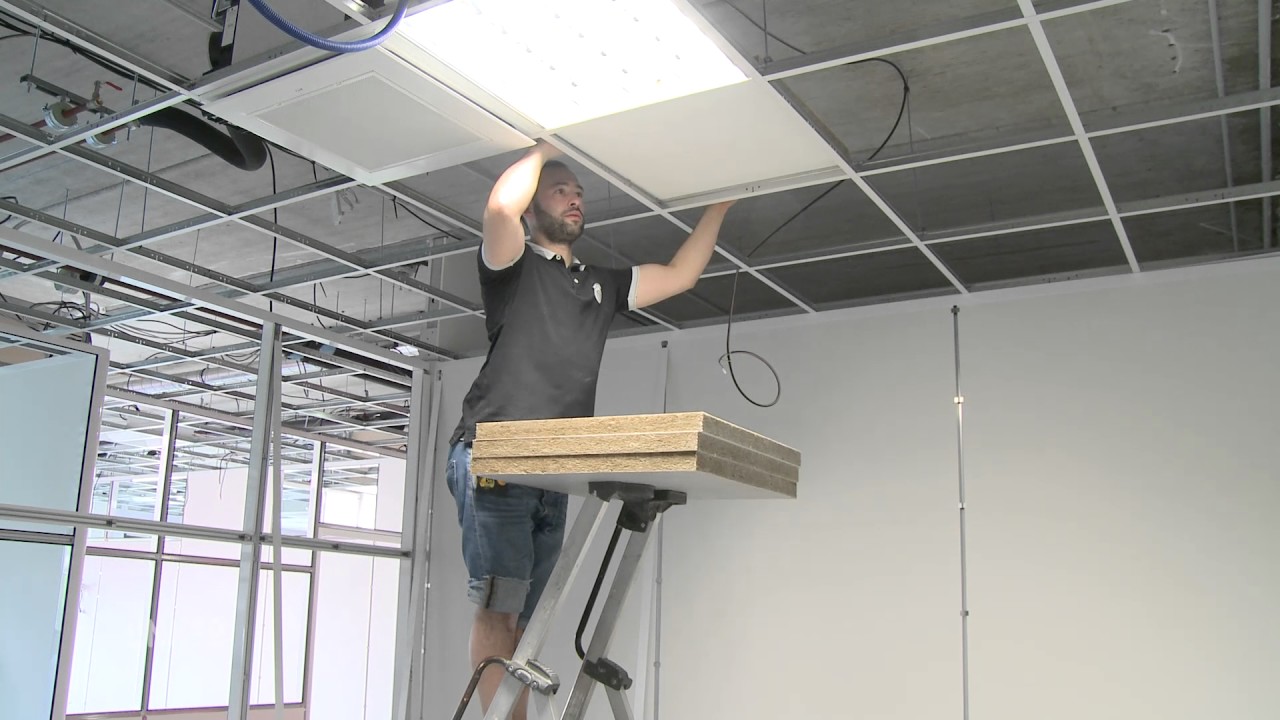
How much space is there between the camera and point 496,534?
2.04 metres

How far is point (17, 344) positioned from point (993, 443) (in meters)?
3.81

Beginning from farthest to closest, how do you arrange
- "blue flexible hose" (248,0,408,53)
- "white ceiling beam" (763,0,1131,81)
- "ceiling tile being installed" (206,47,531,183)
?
"ceiling tile being installed" (206,47,531,183), "white ceiling beam" (763,0,1131,81), "blue flexible hose" (248,0,408,53)

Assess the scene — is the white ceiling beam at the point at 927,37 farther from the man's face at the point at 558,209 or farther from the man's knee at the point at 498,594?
the man's knee at the point at 498,594

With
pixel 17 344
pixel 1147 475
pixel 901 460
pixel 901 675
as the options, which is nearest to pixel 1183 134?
pixel 1147 475

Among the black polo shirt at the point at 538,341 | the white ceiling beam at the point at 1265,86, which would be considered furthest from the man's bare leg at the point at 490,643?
the white ceiling beam at the point at 1265,86

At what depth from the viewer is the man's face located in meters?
2.41

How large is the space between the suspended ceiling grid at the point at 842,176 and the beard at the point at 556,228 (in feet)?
1.06

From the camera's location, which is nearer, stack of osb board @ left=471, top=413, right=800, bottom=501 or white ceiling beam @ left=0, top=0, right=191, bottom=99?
stack of osb board @ left=471, top=413, right=800, bottom=501

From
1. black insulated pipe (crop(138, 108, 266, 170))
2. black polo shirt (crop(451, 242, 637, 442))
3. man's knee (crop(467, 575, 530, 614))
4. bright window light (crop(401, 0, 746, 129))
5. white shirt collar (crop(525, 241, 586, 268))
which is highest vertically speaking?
black insulated pipe (crop(138, 108, 266, 170))

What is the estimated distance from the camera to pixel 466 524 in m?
2.07

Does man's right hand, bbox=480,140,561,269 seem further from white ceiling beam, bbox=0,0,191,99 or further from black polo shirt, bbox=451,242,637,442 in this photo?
white ceiling beam, bbox=0,0,191,99

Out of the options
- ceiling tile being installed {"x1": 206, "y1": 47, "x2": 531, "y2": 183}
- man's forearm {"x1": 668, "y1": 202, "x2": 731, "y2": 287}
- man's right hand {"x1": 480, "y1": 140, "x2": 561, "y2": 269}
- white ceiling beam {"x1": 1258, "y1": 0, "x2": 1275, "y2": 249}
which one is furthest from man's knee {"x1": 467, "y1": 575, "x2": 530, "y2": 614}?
white ceiling beam {"x1": 1258, "y1": 0, "x2": 1275, "y2": 249}

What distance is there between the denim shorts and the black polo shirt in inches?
4.8

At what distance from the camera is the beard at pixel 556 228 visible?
7.91 ft
